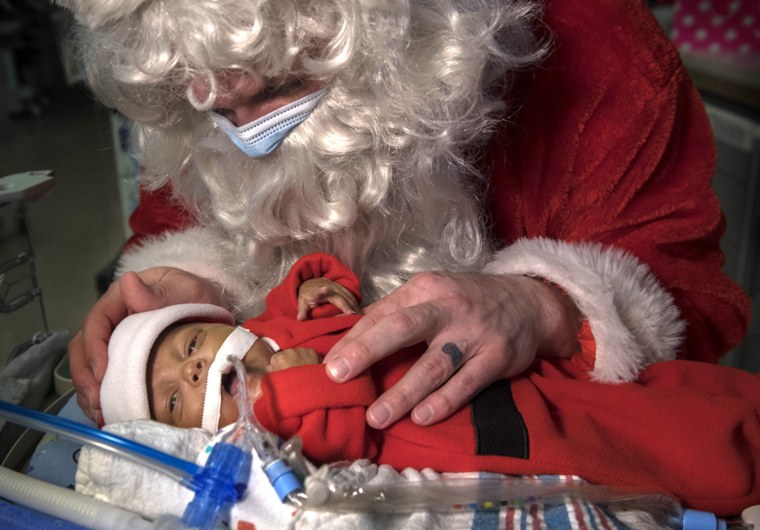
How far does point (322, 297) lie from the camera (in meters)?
0.92

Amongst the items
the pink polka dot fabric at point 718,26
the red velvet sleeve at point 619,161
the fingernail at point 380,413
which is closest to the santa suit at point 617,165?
the red velvet sleeve at point 619,161

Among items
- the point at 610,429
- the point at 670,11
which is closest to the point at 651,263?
the point at 610,429

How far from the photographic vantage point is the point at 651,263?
1073mm

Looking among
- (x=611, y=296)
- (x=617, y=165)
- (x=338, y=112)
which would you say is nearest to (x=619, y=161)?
(x=617, y=165)

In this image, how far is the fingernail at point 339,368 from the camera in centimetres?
71

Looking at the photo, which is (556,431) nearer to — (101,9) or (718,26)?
(101,9)

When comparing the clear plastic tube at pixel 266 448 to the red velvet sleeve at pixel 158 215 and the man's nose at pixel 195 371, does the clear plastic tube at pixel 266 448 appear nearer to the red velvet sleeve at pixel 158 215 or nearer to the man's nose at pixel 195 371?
the man's nose at pixel 195 371

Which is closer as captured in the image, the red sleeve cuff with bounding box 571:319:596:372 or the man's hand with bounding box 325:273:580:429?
the man's hand with bounding box 325:273:580:429

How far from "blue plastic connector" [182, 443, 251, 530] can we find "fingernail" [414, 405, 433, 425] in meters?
0.19

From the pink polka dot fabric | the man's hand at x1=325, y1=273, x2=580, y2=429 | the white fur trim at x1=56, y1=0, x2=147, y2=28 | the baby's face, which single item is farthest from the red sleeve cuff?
the pink polka dot fabric

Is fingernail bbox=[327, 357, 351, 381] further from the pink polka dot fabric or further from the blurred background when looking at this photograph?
the pink polka dot fabric

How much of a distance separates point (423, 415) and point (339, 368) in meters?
0.10

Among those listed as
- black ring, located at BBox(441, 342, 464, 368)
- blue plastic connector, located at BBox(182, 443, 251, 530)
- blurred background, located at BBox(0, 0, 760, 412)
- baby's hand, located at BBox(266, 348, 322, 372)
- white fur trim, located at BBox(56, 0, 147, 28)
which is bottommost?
blurred background, located at BBox(0, 0, 760, 412)

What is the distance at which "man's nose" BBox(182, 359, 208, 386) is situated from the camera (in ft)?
2.59
